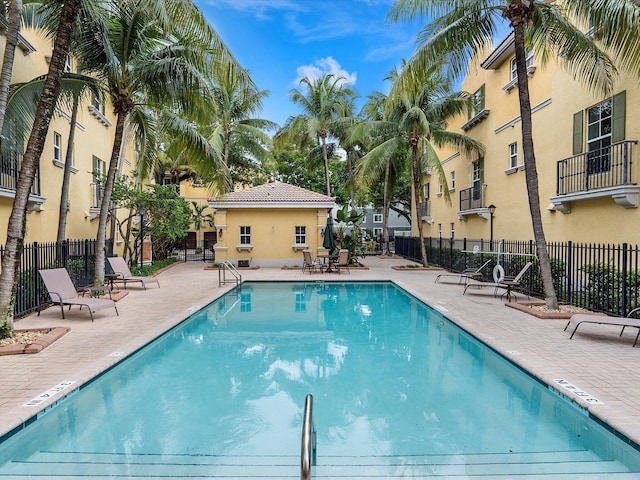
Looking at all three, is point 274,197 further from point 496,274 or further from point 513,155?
point 496,274

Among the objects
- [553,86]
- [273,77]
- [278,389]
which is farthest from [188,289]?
Result: [273,77]

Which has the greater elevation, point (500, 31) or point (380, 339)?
point (500, 31)

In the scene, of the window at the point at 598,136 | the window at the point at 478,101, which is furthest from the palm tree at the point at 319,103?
the window at the point at 598,136

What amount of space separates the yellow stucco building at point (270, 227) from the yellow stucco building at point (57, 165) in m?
6.08

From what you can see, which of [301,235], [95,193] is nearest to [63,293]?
[95,193]

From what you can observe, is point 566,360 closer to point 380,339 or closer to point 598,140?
point 380,339

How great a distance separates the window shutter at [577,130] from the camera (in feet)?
44.2

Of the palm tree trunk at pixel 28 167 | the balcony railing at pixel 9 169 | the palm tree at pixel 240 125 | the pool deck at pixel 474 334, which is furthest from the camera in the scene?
the palm tree at pixel 240 125

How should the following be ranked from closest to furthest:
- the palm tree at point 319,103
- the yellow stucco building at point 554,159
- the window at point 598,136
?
1. the yellow stucco building at point 554,159
2. the window at point 598,136
3. the palm tree at point 319,103

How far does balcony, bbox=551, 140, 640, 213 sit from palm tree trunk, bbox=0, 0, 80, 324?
13509 millimetres

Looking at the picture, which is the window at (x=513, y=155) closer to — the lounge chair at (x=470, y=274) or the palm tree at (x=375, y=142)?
the lounge chair at (x=470, y=274)

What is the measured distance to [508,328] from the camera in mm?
8258

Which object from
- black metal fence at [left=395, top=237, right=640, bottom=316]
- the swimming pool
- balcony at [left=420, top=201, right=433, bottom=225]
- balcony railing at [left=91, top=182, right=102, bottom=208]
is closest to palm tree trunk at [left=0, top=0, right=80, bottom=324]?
the swimming pool

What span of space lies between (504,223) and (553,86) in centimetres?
639
